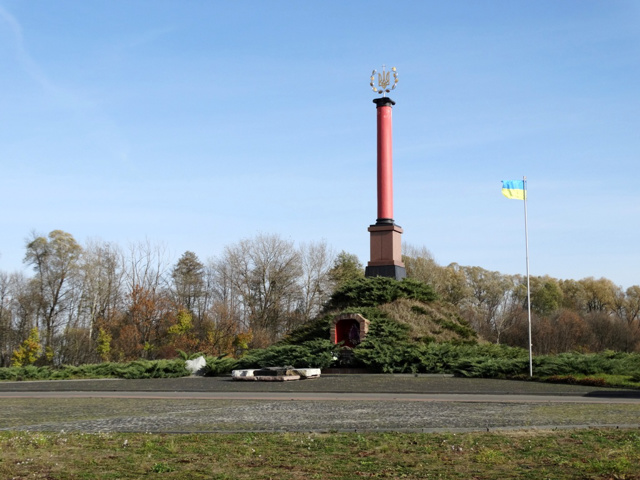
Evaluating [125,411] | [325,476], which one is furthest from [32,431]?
[325,476]

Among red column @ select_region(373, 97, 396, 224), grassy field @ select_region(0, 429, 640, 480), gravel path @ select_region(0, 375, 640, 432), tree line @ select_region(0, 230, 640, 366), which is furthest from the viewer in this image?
tree line @ select_region(0, 230, 640, 366)

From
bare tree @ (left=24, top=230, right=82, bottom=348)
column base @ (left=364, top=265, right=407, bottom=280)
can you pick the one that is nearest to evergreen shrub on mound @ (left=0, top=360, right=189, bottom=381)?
column base @ (left=364, top=265, right=407, bottom=280)

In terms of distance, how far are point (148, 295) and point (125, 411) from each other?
153 ft

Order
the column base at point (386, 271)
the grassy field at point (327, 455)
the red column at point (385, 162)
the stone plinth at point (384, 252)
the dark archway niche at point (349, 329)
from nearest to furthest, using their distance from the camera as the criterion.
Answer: the grassy field at point (327, 455), the dark archway niche at point (349, 329), the column base at point (386, 271), the stone plinth at point (384, 252), the red column at point (385, 162)

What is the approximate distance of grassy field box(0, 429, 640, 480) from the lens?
7434mm

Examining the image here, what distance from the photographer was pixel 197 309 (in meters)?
74.8

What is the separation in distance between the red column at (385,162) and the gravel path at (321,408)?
1582 cm

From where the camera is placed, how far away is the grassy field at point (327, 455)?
7434 millimetres

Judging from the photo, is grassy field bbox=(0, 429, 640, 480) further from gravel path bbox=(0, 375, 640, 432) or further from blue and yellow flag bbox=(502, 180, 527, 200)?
blue and yellow flag bbox=(502, 180, 527, 200)

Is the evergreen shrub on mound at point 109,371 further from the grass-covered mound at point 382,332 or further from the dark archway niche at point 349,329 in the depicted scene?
the dark archway niche at point 349,329

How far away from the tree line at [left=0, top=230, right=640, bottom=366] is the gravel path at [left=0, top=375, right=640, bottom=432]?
3470cm

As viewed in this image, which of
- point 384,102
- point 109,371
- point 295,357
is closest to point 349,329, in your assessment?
point 295,357

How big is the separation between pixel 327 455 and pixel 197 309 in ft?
223

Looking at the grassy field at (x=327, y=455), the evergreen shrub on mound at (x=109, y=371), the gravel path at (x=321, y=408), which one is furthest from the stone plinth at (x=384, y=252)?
the grassy field at (x=327, y=455)
